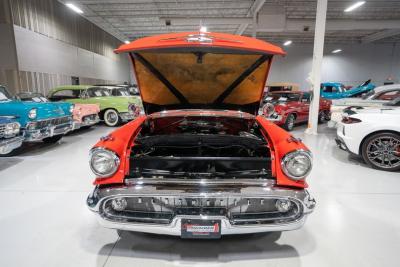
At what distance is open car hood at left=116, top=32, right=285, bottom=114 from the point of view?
2035 mm

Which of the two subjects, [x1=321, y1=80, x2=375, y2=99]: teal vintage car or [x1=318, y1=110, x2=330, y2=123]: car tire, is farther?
[x1=321, y1=80, x2=375, y2=99]: teal vintage car

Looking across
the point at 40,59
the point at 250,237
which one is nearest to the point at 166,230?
the point at 250,237

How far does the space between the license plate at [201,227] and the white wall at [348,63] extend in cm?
2010

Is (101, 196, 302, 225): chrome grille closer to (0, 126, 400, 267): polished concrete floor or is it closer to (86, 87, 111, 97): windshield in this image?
(0, 126, 400, 267): polished concrete floor

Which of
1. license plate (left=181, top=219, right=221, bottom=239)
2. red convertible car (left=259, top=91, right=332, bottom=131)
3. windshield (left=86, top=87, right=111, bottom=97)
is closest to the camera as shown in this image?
license plate (left=181, top=219, right=221, bottom=239)

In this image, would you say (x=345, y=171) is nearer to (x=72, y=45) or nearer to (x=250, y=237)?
(x=250, y=237)

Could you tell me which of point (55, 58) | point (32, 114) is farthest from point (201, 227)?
point (55, 58)

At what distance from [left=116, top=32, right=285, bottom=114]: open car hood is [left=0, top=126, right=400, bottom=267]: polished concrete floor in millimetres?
1388

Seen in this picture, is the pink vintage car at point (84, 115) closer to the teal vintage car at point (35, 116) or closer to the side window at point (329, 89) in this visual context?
the teal vintage car at point (35, 116)

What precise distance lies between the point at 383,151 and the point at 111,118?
23.8ft

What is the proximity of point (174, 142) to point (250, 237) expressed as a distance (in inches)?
41.8

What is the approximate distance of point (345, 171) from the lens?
388cm

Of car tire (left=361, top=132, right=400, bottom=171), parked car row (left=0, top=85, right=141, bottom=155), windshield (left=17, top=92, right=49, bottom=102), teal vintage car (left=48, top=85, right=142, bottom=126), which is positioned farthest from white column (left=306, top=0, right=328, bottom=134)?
windshield (left=17, top=92, right=49, bottom=102)

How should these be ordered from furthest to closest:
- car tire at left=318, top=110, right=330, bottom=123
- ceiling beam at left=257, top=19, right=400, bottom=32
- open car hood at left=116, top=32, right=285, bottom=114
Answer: ceiling beam at left=257, top=19, right=400, bottom=32 < car tire at left=318, top=110, right=330, bottom=123 < open car hood at left=116, top=32, right=285, bottom=114
